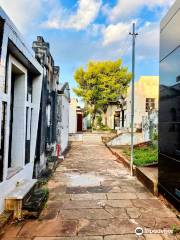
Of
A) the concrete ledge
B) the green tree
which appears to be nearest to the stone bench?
the concrete ledge

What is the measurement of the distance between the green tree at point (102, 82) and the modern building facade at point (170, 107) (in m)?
22.0

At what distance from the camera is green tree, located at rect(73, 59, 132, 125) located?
27.8 m

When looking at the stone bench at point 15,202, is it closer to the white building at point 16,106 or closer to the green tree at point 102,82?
the white building at point 16,106

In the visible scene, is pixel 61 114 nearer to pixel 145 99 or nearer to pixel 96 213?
pixel 96 213

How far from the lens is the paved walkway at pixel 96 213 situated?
13.1 feet

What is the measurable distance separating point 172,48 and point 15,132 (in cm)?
410

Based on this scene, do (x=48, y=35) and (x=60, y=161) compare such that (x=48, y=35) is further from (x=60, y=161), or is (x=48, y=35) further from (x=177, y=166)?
(x=177, y=166)

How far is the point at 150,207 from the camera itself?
5316 mm

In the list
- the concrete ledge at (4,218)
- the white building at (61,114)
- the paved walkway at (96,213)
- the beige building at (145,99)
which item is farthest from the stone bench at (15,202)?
the beige building at (145,99)

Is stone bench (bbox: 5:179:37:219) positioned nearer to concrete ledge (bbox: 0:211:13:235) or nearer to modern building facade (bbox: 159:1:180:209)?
concrete ledge (bbox: 0:211:13:235)

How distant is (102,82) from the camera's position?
27.8 meters

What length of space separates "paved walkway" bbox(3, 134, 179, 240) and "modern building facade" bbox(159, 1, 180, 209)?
60cm

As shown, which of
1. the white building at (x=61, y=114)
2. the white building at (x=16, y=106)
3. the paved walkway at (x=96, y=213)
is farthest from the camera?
the white building at (x=61, y=114)

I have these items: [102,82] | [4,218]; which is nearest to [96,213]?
[4,218]
